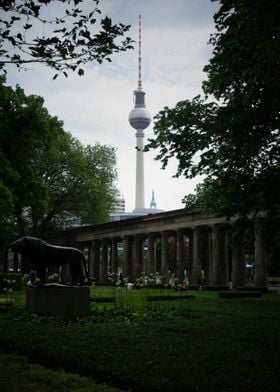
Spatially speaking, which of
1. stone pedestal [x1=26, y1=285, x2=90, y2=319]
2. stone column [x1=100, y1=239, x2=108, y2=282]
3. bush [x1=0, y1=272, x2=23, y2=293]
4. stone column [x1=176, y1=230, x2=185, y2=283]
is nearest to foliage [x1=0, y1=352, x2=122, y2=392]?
stone pedestal [x1=26, y1=285, x2=90, y2=319]

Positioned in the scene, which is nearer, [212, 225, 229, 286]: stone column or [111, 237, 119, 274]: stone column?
[212, 225, 229, 286]: stone column

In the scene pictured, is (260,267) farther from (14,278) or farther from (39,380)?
(39,380)

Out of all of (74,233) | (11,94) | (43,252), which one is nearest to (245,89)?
(43,252)

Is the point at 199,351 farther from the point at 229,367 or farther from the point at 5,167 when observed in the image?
the point at 5,167

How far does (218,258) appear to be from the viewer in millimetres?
59562

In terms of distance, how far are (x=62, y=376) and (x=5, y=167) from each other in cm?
3314

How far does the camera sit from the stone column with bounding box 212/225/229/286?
5903 centimetres

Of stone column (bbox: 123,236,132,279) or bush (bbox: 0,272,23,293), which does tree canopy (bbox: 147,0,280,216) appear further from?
stone column (bbox: 123,236,132,279)

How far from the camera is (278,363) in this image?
1105 cm

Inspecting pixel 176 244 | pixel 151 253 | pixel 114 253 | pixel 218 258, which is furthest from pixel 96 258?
pixel 218 258

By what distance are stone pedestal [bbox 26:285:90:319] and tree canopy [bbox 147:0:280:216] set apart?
30.0 ft

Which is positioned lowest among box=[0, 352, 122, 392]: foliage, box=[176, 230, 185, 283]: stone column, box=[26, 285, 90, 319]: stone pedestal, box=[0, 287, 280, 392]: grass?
box=[0, 352, 122, 392]: foliage

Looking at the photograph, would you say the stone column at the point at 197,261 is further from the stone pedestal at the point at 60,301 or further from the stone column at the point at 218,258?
the stone pedestal at the point at 60,301

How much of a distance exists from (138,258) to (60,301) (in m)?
53.3
